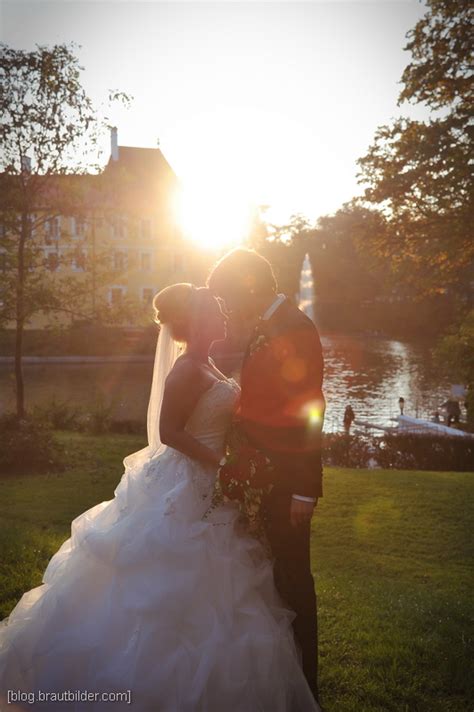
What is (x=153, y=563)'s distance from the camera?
3828mm

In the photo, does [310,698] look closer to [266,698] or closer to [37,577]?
[266,698]

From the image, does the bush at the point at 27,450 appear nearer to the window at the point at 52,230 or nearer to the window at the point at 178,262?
the window at the point at 52,230

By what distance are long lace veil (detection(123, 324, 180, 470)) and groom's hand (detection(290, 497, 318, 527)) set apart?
1215 mm

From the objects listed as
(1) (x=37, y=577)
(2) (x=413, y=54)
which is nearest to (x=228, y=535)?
(1) (x=37, y=577)

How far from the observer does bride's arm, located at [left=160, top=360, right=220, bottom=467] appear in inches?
161

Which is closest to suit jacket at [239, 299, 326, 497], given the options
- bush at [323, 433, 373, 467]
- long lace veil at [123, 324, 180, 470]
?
long lace veil at [123, 324, 180, 470]

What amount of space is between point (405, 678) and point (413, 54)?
12.8m

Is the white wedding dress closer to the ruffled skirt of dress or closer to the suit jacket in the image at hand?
the ruffled skirt of dress

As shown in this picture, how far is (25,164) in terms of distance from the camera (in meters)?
13.7

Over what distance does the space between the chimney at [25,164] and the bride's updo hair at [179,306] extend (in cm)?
1090

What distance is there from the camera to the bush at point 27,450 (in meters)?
11.9

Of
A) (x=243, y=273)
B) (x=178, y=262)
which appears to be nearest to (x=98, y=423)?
(x=243, y=273)

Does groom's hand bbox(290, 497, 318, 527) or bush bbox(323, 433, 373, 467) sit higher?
groom's hand bbox(290, 497, 318, 527)

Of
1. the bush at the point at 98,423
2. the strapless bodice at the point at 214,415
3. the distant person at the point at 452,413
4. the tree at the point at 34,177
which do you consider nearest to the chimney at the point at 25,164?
the tree at the point at 34,177
